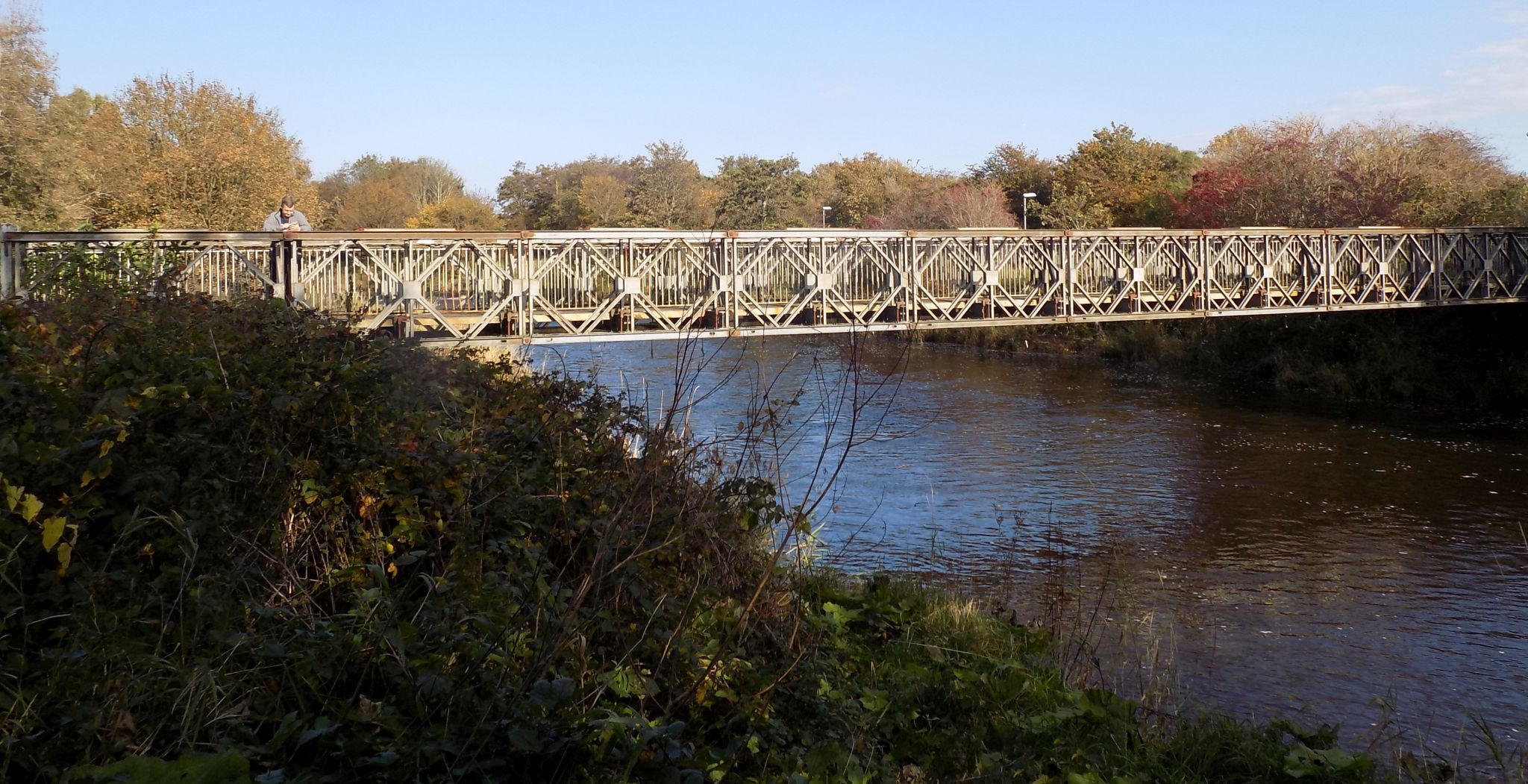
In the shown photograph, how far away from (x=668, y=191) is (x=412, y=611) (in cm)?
6744

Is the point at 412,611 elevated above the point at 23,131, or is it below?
below

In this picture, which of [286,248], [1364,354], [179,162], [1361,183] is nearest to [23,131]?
[179,162]

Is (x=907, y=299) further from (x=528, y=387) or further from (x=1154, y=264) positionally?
(x=528, y=387)

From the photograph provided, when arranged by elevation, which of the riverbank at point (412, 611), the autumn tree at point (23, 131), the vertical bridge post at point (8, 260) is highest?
the autumn tree at point (23, 131)

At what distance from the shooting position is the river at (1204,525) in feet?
27.0

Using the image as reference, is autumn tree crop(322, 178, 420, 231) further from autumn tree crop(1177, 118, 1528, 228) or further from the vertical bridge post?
the vertical bridge post

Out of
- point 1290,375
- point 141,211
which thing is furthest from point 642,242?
point 141,211

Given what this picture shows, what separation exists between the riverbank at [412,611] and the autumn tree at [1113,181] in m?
42.8

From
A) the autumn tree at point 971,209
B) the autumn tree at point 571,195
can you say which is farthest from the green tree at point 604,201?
the autumn tree at point 971,209

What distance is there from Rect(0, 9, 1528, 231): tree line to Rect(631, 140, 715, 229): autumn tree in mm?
283

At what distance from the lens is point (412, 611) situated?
4168 millimetres

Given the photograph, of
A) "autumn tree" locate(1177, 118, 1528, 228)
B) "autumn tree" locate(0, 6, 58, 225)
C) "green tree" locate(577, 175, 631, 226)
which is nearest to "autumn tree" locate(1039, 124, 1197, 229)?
"autumn tree" locate(1177, 118, 1528, 228)

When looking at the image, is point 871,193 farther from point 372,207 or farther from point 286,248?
point 286,248

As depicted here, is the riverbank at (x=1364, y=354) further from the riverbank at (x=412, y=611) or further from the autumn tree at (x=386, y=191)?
the autumn tree at (x=386, y=191)
